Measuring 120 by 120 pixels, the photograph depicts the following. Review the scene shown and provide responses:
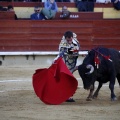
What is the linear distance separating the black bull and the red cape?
19cm

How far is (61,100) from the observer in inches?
335

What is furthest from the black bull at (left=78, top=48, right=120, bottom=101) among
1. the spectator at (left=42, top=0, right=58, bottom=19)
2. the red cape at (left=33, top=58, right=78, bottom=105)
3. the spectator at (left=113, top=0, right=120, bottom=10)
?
the spectator at (left=113, top=0, right=120, bottom=10)

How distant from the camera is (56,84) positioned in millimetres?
8664

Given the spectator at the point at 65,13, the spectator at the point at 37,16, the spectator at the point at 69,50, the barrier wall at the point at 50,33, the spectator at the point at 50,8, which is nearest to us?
the spectator at the point at 69,50

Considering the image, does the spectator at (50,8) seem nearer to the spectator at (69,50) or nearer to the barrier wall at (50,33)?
the barrier wall at (50,33)

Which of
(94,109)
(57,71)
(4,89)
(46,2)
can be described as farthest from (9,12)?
Answer: (94,109)

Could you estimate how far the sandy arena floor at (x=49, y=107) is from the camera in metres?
7.32

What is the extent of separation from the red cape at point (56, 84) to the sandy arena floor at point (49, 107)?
0.13 metres

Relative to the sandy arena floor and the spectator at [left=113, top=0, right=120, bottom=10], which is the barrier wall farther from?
the sandy arena floor

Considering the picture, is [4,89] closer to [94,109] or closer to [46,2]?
[94,109]

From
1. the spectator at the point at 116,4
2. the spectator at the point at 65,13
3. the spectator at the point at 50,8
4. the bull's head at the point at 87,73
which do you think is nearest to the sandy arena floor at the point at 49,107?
the bull's head at the point at 87,73

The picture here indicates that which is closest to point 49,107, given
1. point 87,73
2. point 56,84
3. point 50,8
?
point 56,84

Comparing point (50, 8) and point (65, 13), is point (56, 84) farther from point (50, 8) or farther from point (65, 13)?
point (65, 13)

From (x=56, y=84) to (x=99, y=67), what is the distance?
67 centimetres
